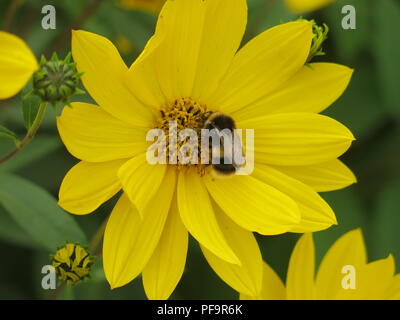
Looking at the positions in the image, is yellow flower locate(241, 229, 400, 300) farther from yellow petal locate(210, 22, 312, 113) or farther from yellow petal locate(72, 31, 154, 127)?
yellow petal locate(72, 31, 154, 127)

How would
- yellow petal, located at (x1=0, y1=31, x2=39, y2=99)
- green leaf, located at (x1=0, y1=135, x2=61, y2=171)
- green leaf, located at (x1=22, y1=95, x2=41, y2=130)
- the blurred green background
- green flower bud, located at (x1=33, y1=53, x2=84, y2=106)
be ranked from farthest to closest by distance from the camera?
the blurred green background < green leaf, located at (x1=0, y1=135, x2=61, y2=171) < green leaf, located at (x1=22, y1=95, x2=41, y2=130) < green flower bud, located at (x1=33, y1=53, x2=84, y2=106) < yellow petal, located at (x1=0, y1=31, x2=39, y2=99)

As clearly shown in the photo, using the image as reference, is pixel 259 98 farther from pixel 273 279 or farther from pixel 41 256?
pixel 41 256

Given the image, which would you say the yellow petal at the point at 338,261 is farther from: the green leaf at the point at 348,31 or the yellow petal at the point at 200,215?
the green leaf at the point at 348,31

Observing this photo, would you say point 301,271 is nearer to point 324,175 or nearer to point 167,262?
point 324,175

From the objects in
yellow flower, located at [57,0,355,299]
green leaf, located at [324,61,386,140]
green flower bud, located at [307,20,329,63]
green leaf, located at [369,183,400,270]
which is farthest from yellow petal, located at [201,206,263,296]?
green leaf, located at [324,61,386,140]

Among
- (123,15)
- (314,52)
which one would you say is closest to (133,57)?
(123,15)
